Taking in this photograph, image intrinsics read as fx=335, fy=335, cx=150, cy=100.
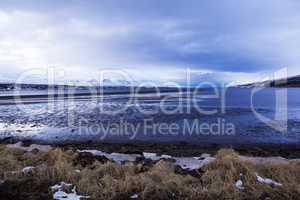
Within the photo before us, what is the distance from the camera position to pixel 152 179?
7527mm

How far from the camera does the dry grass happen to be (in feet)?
22.2

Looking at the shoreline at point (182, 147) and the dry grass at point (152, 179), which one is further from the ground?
the dry grass at point (152, 179)

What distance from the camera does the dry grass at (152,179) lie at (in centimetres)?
677

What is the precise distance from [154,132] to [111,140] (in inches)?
112

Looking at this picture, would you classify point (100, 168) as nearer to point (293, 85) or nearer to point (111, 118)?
point (111, 118)

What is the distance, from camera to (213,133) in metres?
17.5

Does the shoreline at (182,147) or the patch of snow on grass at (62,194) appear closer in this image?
the patch of snow on grass at (62,194)

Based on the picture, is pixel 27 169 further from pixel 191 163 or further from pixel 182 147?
pixel 182 147

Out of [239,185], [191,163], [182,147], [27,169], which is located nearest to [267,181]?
[239,185]

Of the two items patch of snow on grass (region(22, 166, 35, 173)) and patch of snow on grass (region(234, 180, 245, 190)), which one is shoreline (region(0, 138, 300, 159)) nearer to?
patch of snow on grass (region(22, 166, 35, 173))

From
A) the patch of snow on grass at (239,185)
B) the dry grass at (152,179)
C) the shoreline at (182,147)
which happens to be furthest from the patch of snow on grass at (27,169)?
the patch of snow on grass at (239,185)

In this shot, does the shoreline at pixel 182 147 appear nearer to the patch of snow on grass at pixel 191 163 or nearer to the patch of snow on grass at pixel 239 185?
the patch of snow on grass at pixel 191 163

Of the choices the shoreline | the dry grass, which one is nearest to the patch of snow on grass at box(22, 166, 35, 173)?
the dry grass

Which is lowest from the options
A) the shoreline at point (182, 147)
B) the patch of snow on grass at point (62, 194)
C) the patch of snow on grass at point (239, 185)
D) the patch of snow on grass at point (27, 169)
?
the shoreline at point (182, 147)
